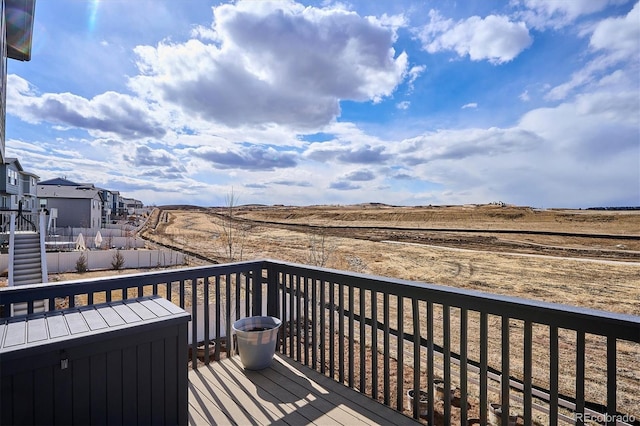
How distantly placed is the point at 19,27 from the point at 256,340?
8.72 m

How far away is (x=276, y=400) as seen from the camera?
235 centimetres

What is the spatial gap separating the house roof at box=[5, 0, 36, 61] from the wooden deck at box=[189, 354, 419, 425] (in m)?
8.01

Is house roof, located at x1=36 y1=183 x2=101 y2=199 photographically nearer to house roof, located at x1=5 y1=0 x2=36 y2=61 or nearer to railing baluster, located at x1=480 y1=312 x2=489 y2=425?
house roof, located at x1=5 y1=0 x2=36 y2=61

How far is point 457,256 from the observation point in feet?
50.6

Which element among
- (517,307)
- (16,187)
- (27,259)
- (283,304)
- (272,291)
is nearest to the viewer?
(517,307)

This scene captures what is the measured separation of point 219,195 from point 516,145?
1496cm

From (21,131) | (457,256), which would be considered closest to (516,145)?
(457,256)

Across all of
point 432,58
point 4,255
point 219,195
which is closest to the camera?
point 432,58

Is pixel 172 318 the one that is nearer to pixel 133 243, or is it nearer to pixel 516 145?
pixel 516 145

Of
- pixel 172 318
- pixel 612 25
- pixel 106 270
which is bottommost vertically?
pixel 106 270

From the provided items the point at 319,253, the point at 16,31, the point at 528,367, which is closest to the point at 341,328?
the point at 528,367

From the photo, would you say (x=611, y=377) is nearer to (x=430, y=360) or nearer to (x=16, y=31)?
(x=430, y=360)

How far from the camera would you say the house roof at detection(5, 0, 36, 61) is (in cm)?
629

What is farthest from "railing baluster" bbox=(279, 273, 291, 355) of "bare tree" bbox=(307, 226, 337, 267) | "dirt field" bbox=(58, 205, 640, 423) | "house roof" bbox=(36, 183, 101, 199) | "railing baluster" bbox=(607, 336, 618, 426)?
"house roof" bbox=(36, 183, 101, 199)
